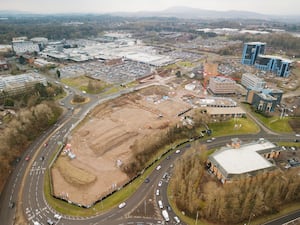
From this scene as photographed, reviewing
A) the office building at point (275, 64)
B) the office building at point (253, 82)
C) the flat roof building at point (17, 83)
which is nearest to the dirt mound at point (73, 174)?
the flat roof building at point (17, 83)

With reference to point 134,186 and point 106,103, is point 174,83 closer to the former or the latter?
point 106,103

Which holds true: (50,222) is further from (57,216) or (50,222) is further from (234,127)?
(234,127)

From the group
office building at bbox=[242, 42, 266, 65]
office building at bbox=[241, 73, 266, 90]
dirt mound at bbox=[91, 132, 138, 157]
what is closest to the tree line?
dirt mound at bbox=[91, 132, 138, 157]

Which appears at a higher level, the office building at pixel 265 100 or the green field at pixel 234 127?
the office building at pixel 265 100

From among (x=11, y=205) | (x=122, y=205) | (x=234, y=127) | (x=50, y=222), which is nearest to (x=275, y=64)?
(x=234, y=127)

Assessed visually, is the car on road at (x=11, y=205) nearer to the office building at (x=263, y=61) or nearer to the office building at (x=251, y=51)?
the office building at (x=263, y=61)
